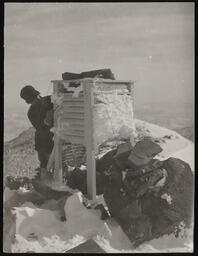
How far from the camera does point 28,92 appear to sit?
278 cm

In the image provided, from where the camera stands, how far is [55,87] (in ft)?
9.11

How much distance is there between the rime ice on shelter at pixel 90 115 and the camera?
263cm

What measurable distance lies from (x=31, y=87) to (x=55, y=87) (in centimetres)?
18

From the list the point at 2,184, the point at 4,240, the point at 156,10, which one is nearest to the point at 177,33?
the point at 156,10

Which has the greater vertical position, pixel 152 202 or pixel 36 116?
pixel 36 116

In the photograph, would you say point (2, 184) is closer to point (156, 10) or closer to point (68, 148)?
point (68, 148)

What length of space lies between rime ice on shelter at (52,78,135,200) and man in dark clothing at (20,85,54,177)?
6 cm

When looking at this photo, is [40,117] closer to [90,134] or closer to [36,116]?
[36,116]

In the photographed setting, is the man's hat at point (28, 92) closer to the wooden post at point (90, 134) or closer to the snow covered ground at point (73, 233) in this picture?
the wooden post at point (90, 134)

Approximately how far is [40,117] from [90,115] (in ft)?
1.38

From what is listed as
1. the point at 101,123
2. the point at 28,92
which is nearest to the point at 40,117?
the point at 28,92

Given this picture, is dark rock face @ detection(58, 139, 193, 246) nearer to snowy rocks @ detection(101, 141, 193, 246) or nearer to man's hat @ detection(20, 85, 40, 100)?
snowy rocks @ detection(101, 141, 193, 246)

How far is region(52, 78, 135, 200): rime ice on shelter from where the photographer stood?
104 inches

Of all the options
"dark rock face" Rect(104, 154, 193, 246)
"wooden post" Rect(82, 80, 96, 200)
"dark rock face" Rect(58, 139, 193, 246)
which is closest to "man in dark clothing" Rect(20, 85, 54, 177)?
"wooden post" Rect(82, 80, 96, 200)
